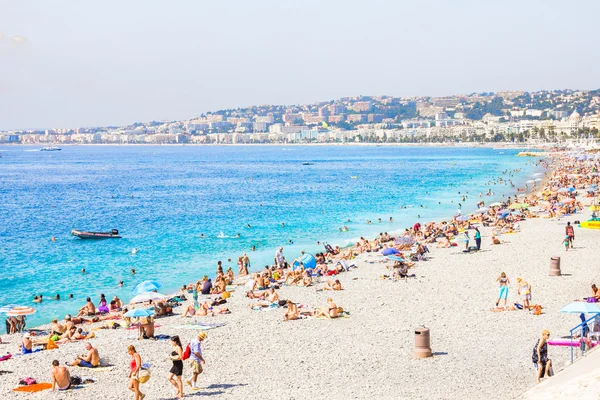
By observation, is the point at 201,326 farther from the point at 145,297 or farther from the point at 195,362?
the point at 195,362

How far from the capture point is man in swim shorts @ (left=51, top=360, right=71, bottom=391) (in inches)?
450

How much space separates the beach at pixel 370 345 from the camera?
11.2 meters

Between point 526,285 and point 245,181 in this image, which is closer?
point 526,285

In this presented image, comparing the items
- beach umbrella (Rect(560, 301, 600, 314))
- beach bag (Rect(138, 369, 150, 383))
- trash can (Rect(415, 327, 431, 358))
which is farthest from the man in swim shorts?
beach umbrella (Rect(560, 301, 600, 314))

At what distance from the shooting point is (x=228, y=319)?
16.7m

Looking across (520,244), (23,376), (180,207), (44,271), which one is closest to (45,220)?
(180,207)

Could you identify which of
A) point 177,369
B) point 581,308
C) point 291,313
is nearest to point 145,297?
point 291,313

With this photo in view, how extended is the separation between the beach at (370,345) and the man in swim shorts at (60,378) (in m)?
0.20

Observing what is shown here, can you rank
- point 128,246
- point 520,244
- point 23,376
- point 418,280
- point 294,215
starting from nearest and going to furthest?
1. point 23,376
2. point 418,280
3. point 520,244
4. point 128,246
5. point 294,215

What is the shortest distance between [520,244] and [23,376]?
1934 centimetres

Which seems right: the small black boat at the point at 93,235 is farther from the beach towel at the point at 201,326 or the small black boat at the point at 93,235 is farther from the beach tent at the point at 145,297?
the beach towel at the point at 201,326

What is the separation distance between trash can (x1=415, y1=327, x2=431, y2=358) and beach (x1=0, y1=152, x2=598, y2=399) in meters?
0.20

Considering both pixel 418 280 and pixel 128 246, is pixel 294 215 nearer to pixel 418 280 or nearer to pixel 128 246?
pixel 128 246

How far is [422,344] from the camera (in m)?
12.6
